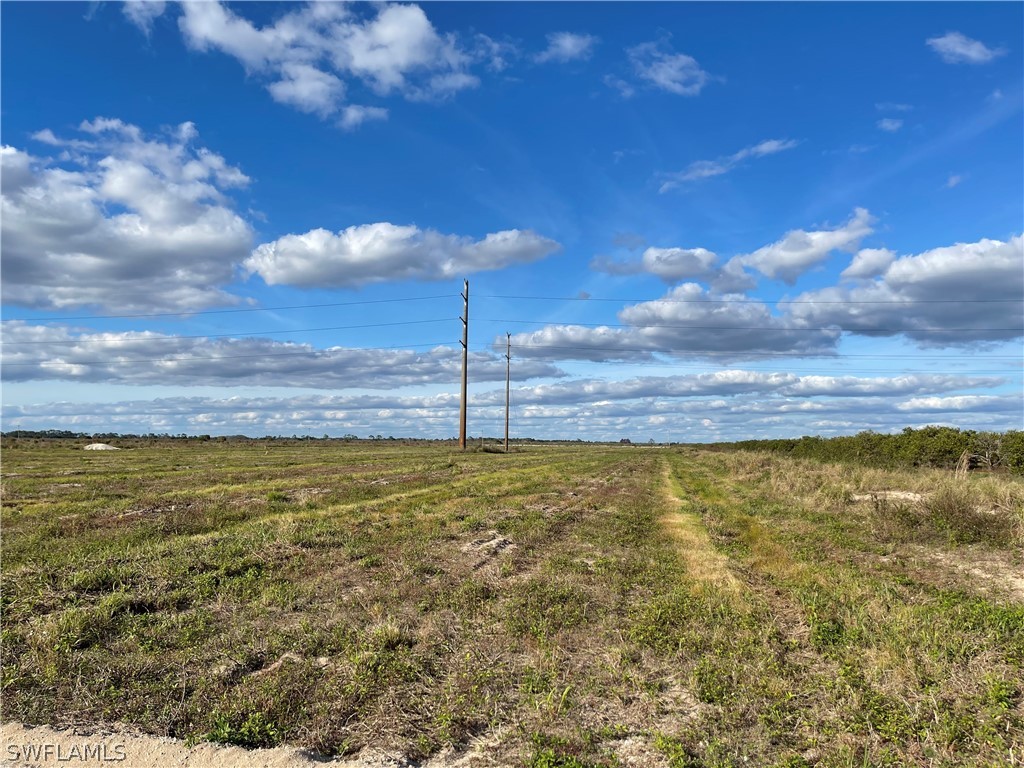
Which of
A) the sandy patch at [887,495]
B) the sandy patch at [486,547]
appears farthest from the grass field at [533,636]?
the sandy patch at [887,495]

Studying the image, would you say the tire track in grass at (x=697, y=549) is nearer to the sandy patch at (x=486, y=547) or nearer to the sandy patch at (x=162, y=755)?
the sandy patch at (x=486, y=547)

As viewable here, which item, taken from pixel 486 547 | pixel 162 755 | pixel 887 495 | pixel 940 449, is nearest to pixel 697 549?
pixel 486 547

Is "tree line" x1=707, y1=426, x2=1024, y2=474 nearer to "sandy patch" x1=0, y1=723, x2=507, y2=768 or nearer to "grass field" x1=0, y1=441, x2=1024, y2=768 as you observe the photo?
"grass field" x1=0, y1=441, x2=1024, y2=768

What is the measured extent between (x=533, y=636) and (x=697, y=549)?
713 centimetres

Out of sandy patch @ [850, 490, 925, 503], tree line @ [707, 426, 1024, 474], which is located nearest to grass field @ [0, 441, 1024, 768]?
sandy patch @ [850, 490, 925, 503]

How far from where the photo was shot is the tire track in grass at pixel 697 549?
10664 mm

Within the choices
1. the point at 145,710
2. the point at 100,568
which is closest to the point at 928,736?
the point at 145,710

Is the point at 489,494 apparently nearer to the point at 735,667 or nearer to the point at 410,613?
the point at 410,613

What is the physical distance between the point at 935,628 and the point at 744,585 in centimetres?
306

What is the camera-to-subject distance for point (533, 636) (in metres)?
7.78

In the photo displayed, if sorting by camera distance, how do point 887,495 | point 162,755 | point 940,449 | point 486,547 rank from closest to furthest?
point 162,755 < point 486,547 < point 887,495 < point 940,449

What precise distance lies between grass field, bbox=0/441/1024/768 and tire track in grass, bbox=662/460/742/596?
0.12m

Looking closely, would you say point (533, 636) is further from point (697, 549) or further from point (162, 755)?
point (697, 549)

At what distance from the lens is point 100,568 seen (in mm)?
10344
